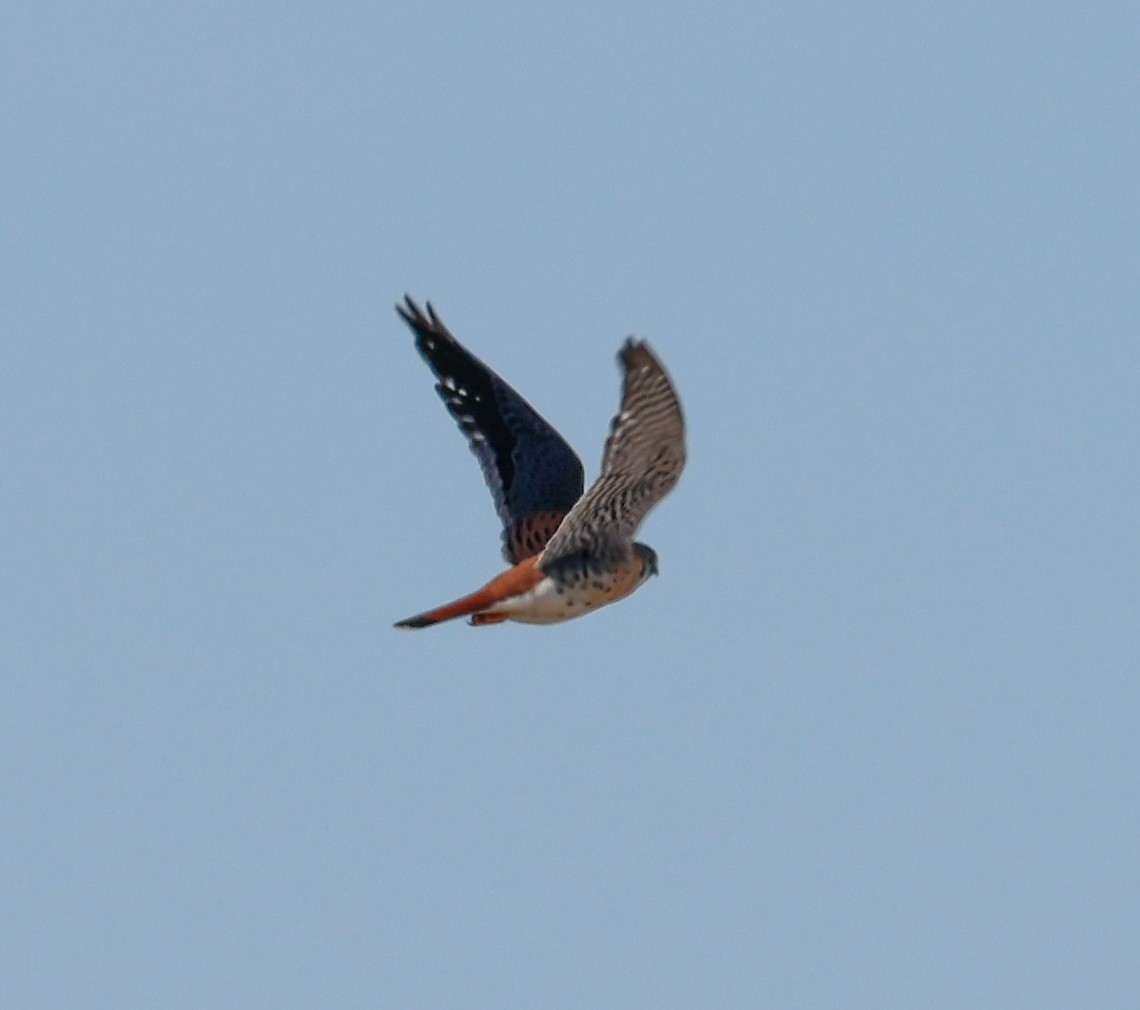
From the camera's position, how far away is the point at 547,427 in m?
21.2

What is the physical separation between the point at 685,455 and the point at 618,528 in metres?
1.06

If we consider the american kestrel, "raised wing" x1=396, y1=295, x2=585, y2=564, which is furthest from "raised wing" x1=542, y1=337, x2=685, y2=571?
"raised wing" x1=396, y1=295, x2=585, y2=564

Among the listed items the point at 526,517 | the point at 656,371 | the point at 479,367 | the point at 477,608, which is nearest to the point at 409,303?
the point at 479,367

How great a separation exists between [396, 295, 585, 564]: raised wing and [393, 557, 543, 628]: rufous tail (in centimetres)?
128

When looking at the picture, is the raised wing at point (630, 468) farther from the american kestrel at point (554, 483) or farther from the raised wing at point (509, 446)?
the raised wing at point (509, 446)

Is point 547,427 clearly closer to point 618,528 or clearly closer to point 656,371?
point 618,528

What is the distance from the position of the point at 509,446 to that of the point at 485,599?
2514 millimetres

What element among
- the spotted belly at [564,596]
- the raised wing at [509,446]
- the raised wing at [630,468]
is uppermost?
the raised wing at [509,446]

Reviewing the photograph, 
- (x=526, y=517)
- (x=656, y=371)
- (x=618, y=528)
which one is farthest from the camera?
(x=526, y=517)

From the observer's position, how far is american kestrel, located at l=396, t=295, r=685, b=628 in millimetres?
17406

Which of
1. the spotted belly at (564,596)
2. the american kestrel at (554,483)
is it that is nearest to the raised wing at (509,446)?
the american kestrel at (554,483)

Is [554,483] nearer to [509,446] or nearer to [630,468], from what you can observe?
[509,446]

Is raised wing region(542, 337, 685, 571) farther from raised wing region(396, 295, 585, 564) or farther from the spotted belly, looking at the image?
raised wing region(396, 295, 585, 564)

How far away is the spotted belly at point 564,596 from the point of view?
63.0 ft
